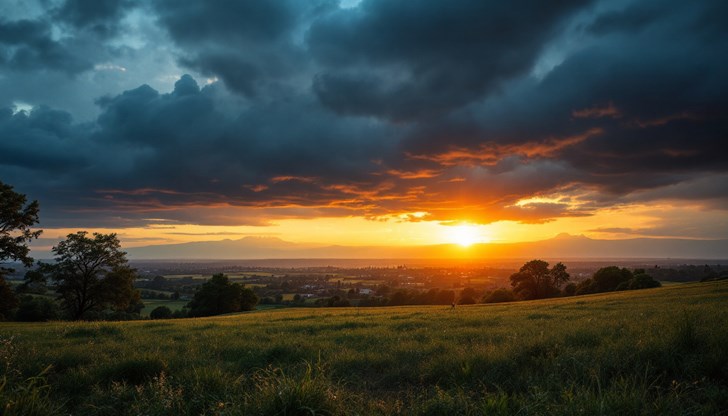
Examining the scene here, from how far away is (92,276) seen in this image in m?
48.3

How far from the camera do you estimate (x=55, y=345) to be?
11766 mm

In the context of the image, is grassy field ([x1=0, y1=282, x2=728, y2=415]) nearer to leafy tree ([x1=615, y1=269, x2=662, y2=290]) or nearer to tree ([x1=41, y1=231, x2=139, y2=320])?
tree ([x1=41, y1=231, x2=139, y2=320])

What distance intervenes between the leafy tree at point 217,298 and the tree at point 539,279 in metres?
63.5

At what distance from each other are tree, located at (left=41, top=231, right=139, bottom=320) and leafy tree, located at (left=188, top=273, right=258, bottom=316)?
19.9 meters

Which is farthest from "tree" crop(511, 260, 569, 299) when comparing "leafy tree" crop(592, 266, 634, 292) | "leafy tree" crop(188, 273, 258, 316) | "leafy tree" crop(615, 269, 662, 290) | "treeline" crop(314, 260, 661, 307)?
"leafy tree" crop(188, 273, 258, 316)

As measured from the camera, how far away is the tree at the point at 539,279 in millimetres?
85250

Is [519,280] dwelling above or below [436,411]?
below

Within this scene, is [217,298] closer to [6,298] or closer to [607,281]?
[6,298]

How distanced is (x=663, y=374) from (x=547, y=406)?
3.30 meters

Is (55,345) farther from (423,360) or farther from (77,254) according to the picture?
(77,254)

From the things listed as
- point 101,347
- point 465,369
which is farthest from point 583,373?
point 101,347

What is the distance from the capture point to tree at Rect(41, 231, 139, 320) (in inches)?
1849

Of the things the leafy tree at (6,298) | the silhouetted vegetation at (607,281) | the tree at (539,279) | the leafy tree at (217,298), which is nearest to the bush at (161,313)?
the leafy tree at (217,298)

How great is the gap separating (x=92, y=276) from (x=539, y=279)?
8609cm
